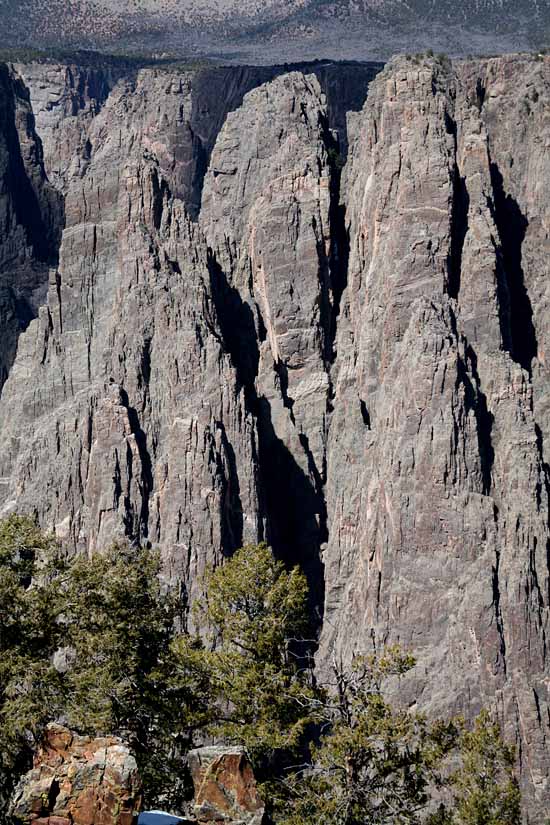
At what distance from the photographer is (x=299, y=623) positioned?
146ft

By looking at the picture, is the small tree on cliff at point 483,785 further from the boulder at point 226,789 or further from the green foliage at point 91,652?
the green foliage at point 91,652

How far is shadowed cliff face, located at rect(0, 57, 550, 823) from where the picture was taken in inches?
3189

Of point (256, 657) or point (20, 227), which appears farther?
point (20, 227)

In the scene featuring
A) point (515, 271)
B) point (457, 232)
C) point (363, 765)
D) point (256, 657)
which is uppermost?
point (457, 232)

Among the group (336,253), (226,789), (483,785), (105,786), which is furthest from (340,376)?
(105,786)

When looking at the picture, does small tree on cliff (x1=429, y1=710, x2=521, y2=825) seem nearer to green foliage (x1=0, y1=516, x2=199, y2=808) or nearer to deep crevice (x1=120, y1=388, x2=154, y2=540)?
green foliage (x1=0, y1=516, x2=199, y2=808)

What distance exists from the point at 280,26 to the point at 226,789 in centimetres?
14172

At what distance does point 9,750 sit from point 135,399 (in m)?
52.8

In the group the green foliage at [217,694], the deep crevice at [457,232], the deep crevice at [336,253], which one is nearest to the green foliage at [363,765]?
the green foliage at [217,694]

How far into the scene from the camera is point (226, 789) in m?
35.8

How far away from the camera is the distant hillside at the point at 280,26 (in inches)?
5694

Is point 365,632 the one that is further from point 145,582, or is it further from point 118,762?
point 118,762

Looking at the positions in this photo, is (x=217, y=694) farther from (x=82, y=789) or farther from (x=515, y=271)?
(x=515, y=271)

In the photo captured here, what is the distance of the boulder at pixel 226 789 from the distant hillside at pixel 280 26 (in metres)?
104
